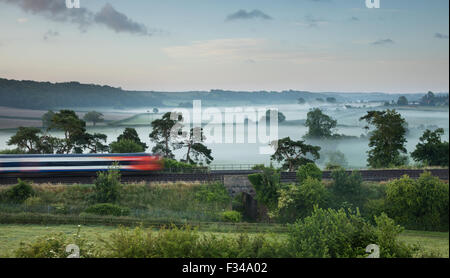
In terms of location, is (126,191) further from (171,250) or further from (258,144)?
(171,250)

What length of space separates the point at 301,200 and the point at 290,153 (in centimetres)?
274

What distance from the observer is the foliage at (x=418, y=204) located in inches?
553

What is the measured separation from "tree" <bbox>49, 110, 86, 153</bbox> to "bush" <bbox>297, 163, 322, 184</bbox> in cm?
788

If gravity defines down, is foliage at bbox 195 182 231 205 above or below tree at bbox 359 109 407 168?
below

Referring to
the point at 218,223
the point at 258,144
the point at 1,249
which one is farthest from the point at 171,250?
the point at 258,144

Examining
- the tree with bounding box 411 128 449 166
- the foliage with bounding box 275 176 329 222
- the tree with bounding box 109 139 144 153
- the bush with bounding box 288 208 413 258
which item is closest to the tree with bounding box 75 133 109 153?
the tree with bounding box 109 139 144 153

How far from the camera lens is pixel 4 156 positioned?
11.7 meters

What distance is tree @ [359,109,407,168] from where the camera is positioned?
16.6 m

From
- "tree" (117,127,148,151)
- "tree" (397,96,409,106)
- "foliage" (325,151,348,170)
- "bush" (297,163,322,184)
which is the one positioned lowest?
"bush" (297,163,322,184)

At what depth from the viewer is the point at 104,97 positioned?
1278cm

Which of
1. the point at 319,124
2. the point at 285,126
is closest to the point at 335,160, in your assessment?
the point at 319,124

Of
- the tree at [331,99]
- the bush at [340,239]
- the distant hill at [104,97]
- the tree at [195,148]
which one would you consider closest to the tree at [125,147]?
the distant hill at [104,97]

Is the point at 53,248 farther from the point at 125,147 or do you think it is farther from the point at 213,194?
the point at 213,194

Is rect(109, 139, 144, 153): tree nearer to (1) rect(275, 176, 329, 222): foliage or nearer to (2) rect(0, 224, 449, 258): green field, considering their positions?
(2) rect(0, 224, 449, 258): green field
